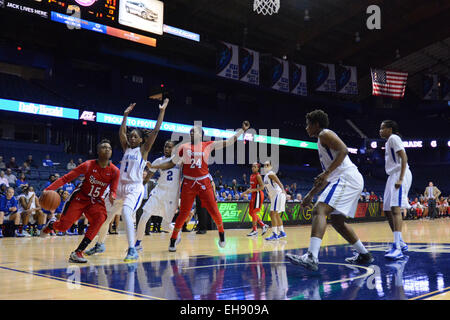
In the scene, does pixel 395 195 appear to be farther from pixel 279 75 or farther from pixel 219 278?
pixel 279 75

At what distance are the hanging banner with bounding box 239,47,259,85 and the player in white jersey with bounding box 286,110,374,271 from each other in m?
21.0

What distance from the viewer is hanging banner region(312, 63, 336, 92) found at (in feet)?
95.3

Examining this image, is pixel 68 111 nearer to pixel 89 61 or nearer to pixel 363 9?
pixel 89 61

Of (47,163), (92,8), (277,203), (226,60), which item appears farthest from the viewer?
(226,60)

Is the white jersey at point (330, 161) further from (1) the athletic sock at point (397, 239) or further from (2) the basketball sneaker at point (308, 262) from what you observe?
(1) the athletic sock at point (397, 239)

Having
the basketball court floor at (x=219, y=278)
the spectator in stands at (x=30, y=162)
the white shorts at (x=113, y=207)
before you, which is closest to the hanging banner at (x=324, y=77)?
the spectator in stands at (x=30, y=162)

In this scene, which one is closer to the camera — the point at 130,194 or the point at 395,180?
the point at 130,194

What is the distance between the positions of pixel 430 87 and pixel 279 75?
45.3 feet

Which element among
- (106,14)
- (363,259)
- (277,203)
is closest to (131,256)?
(363,259)

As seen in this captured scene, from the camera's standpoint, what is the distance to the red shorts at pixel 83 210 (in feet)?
18.2

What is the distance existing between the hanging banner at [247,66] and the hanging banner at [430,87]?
51.0 ft

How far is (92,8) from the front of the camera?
17625mm

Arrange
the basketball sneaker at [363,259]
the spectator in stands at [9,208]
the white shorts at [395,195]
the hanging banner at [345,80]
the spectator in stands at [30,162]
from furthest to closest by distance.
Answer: the hanging banner at [345,80] → the spectator in stands at [30,162] → the spectator in stands at [9,208] → the white shorts at [395,195] → the basketball sneaker at [363,259]

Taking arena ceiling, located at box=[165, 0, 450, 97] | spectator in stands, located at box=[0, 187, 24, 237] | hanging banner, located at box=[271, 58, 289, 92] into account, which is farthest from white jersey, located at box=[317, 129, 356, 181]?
hanging banner, located at box=[271, 58, 289, 92]
